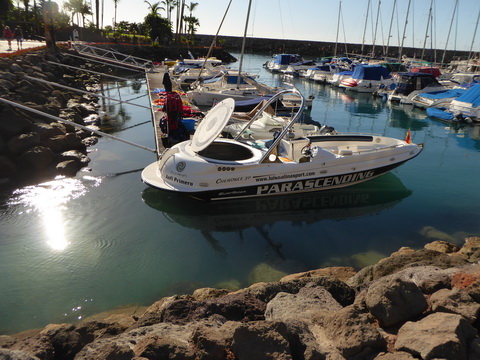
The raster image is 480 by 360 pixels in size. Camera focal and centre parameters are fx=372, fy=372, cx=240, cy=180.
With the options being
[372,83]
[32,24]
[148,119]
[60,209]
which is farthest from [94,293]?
[32,24]

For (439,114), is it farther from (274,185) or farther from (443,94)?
(274,185)

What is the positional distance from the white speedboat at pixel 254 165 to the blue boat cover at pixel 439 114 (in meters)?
16.6

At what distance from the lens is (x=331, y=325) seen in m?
4.65

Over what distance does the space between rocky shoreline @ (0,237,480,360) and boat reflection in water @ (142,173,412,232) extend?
15.2 ft

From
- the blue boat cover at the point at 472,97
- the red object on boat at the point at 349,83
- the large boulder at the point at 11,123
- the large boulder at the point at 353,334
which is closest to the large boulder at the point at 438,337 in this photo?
the large boulder at the point at 353,334

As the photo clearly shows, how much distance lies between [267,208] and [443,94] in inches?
1016

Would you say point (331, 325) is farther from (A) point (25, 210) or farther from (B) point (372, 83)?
(B) point (372, 83)

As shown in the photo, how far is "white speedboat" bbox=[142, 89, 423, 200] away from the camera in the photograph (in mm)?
10812

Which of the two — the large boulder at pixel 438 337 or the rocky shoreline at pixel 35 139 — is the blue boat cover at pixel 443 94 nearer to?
the rocky shoreline at pixel 35 139

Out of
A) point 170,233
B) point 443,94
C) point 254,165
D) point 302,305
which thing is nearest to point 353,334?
point 302,305

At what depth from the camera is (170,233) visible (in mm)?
10398

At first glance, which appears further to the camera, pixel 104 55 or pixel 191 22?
pixel 191 22

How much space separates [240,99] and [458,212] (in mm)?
16563

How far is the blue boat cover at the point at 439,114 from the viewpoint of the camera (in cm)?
2696
